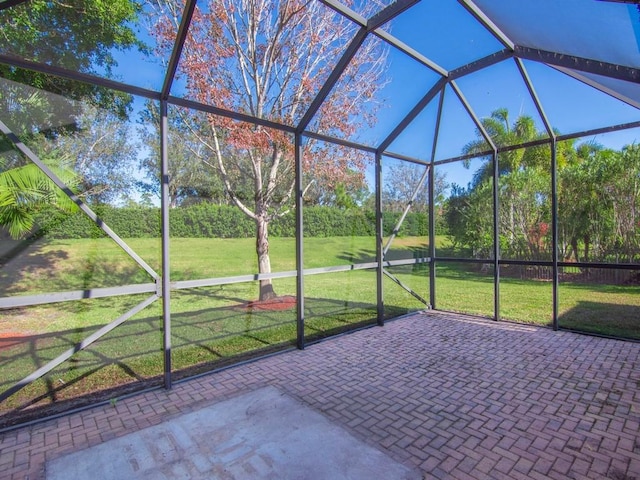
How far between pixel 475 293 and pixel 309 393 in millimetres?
7188

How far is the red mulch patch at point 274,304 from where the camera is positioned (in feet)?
22.2

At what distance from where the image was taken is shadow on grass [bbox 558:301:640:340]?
5426 millimetres

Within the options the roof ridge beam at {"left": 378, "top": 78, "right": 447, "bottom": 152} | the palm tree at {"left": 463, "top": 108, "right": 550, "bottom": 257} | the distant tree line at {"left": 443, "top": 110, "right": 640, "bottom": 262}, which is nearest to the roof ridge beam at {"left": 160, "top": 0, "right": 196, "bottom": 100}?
the roof ridge beam at {"left": 378, "top": 78, "right": 447, "bottom": 152}

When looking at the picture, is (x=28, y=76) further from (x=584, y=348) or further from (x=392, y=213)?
(x=584, y=348)

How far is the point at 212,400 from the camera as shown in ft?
10.3

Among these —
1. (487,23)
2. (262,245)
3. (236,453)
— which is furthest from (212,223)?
(487,23)

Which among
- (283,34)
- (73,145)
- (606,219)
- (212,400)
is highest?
(283,34)

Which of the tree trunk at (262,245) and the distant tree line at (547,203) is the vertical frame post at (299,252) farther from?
the distant tree line at (547,203)

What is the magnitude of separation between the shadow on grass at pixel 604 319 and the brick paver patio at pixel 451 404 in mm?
850

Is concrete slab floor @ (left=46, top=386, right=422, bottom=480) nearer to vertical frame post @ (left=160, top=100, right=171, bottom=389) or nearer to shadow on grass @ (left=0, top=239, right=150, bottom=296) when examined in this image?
vertical frame post @ (left=160, top=100, right=171, bottom=389)

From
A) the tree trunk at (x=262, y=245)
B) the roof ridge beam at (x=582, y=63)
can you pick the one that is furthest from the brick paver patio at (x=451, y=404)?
the roof ridge beam at (x=582, y=63)

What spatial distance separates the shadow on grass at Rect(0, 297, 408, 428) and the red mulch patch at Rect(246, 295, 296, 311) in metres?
0.17

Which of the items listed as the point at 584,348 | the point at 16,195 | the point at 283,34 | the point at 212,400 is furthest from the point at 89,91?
the point at 584,348

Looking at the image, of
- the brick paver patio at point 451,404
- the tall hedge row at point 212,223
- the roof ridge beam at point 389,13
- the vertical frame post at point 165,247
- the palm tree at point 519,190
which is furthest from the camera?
the palm tree at point 519,190
